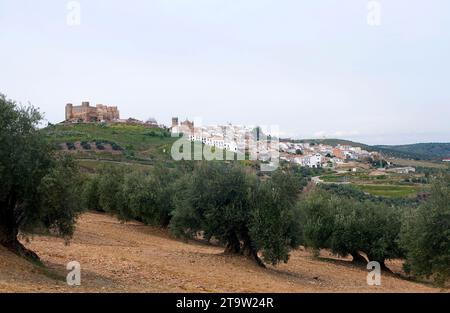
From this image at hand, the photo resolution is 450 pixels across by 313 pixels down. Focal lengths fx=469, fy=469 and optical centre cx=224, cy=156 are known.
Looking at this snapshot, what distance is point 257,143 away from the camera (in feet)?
531

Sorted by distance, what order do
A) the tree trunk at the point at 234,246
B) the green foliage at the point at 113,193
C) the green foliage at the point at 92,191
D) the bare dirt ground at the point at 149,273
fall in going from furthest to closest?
the green foliage at the point at 92,191
the green foliage at the point at 113,193
the tree trunk at the point at 234,246
the bare dirt ground at the point at 149,273

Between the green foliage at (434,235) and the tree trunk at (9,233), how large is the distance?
17732 millimetres

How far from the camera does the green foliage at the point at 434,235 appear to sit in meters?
22.5

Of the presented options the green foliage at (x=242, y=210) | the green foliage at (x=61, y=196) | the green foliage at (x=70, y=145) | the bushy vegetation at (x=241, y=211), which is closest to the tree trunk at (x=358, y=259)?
the bushy vegetation at (x=241, y=211)

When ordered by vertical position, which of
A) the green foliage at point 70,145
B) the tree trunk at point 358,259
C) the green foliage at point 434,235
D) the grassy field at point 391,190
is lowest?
the tree trunk at point 358,259

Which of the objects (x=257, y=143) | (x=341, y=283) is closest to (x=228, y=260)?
(x=341, y=283)

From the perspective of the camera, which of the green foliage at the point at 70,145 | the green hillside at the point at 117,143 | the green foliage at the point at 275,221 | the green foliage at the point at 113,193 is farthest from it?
the green foliage at the point at 70,145

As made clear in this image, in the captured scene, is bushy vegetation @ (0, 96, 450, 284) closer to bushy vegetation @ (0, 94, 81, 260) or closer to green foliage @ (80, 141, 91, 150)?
bushy vegetation @ (0, 94, 81, 260)

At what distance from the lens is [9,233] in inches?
693

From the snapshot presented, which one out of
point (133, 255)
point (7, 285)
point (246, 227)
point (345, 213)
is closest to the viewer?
point (7, 285)

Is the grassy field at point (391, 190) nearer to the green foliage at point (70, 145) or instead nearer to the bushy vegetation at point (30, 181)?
the green foliage at point (70, 145)

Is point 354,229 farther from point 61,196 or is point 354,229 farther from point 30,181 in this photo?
point 30,181
